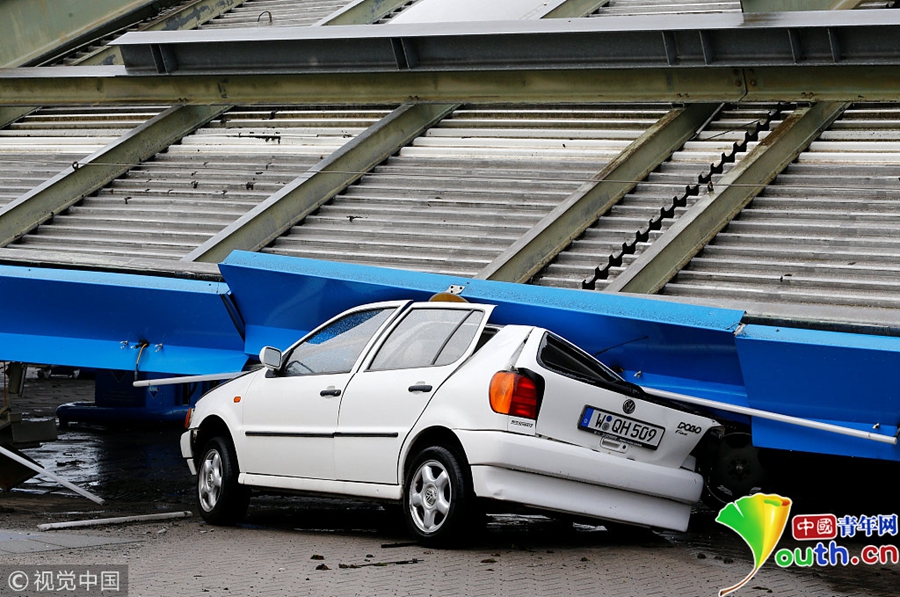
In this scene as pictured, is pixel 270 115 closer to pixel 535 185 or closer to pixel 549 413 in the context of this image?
pixel 535 185

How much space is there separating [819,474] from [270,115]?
8.30m

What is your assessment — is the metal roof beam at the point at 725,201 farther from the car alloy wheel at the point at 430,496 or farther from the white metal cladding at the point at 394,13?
the white metal cladding at the point at 394,13

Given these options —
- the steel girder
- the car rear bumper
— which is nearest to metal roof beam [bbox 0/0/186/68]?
the steel girder

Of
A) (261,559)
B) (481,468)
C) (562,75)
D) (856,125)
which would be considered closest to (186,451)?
(261,559)

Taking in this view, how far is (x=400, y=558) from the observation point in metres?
7.05

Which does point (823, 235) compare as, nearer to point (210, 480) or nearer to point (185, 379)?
point (210, 480)

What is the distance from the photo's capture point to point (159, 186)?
1337 cm

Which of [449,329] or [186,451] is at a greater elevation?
[449,329]

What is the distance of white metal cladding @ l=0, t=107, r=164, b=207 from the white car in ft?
22.5

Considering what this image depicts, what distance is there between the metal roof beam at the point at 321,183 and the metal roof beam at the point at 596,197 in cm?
276

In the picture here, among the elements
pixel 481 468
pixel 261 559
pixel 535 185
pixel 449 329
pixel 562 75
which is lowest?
pixel 261 559

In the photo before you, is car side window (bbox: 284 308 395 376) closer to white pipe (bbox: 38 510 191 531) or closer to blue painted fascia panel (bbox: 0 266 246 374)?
blue painted fascia panel (bbox: 0 266 246 374)

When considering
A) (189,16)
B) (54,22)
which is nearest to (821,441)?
(54,22)

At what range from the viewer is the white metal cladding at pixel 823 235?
887cm
